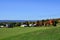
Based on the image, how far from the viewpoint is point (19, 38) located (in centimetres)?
2052

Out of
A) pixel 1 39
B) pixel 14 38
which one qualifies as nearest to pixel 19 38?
pixel 14 38

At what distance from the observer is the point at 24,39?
19625mm

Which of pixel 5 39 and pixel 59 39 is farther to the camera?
pixel 5 39

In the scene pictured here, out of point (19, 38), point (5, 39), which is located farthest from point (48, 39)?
point (5, 39)

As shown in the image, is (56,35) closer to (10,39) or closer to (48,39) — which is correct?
(48,39)

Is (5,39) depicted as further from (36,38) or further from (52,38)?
(52,38)

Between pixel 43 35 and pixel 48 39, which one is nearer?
pixel 48 39

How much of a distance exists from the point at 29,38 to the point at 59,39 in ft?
9.46

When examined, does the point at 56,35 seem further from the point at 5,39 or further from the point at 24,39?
the point at 5,39

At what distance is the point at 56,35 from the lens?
20484 millimetres

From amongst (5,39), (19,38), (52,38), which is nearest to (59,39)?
(52,38)

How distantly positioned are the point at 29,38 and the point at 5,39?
97.3 inches

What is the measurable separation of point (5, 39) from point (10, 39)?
22.7 inches

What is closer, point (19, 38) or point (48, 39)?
point (48, 39)
